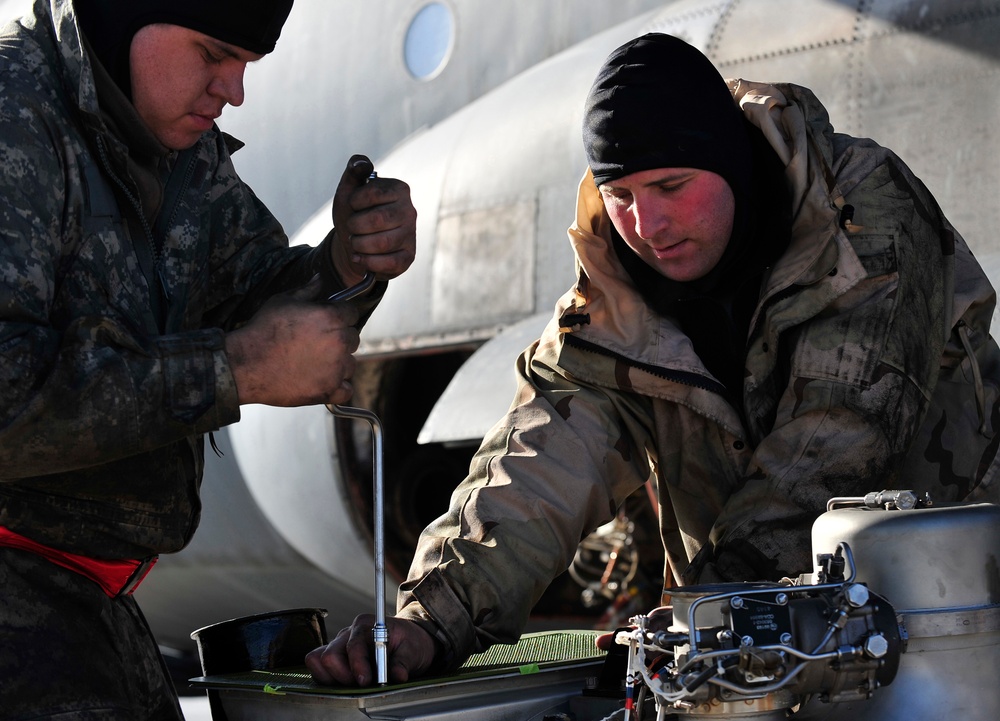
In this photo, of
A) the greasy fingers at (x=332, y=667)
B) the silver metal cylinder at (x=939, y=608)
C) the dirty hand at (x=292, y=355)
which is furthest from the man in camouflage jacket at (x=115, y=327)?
the silver metal cylinder at (x=939, y=608)

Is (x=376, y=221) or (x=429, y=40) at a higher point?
(x=429, y=40)

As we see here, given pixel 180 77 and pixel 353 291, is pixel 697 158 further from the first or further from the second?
pixel 180 77

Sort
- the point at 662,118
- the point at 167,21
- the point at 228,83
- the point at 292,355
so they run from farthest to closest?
the point at 662,118
the point at 228,83
the point at 167,21
the point at 292,355

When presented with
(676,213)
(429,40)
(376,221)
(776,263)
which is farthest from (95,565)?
(429,40)

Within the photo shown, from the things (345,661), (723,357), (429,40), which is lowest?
(345,661)

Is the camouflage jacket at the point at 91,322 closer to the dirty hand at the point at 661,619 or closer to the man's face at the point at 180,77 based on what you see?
the man's face at the point at 180,77

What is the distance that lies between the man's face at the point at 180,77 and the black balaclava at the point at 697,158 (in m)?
0.76

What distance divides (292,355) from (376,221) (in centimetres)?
42

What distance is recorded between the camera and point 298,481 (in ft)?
17.8

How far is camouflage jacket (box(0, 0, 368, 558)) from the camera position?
6.21ft

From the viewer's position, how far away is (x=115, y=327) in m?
1.95

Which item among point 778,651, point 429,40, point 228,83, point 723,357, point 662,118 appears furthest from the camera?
point 429,40

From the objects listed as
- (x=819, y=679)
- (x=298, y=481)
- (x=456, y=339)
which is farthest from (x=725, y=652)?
(x=298, y=481)

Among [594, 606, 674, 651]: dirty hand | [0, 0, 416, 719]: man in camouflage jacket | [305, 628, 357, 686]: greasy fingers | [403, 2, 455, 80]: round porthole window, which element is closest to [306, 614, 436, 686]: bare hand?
[305, 628, 357, 686]: greasy fingers
